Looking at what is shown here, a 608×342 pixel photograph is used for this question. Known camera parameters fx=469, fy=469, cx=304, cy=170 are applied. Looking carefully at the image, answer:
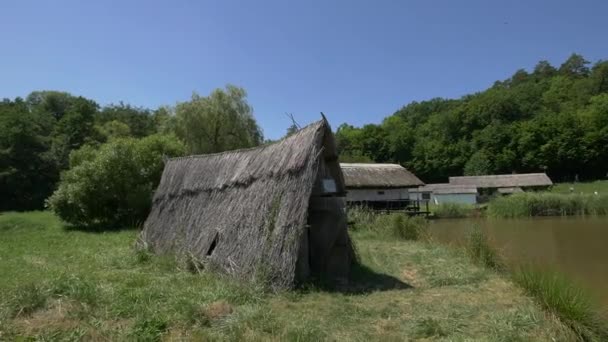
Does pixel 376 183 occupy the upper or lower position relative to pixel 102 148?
lower

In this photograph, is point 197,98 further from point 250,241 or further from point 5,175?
point 250,241

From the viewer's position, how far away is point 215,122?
108ft

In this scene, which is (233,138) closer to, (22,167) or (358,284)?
(22,167)

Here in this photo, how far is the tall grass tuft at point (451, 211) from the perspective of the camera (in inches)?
1395

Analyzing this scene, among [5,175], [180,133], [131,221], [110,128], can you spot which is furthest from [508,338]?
[110,128]

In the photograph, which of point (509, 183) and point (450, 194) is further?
point (509, 183)

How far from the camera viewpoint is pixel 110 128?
152 ft

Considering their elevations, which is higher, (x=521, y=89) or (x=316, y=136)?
(x=521, y=89)

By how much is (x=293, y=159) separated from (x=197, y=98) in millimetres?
25982

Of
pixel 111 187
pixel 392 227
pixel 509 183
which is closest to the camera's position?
pixel 392 227

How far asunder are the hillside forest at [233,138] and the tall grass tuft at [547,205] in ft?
61.3

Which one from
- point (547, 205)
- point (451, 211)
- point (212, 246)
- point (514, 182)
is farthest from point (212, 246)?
point (514, 182)

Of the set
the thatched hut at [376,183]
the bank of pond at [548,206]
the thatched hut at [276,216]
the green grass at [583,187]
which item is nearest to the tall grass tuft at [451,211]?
the bank of pond at [548,206]

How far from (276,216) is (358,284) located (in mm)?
1942
